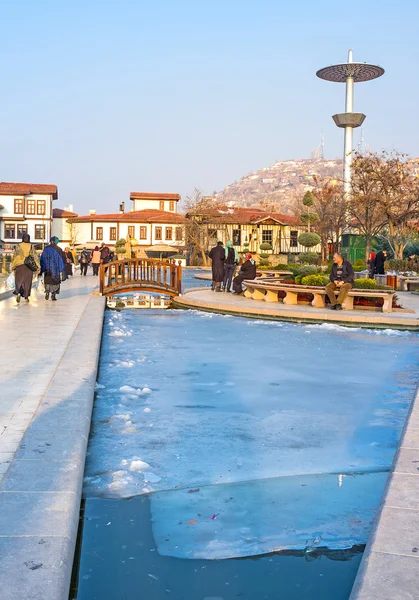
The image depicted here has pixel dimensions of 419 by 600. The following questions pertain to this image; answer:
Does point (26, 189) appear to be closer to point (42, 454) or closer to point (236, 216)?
point (236, 216)

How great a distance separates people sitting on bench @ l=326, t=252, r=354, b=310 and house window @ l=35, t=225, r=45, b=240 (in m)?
56.1

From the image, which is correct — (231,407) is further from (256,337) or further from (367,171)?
(367,171)

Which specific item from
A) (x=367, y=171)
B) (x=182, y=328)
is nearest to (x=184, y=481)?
(x=182, y=328)

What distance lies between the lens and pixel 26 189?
68188 mm

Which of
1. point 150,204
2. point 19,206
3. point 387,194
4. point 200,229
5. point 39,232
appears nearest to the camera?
point 387,194

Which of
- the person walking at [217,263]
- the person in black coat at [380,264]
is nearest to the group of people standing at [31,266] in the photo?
the person walking at [217,263]

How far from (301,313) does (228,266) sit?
6639 millimetres

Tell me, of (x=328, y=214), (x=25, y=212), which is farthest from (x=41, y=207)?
(x=328, y=214)

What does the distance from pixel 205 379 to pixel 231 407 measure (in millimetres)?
1461

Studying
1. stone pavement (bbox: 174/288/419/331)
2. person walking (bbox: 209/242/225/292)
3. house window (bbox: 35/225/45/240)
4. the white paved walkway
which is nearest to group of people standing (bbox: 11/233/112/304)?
the white paved walkway

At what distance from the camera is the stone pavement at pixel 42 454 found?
2832 millimetres

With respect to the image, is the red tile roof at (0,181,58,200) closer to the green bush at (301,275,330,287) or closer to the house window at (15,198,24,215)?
the house window at (15,198,24,215)

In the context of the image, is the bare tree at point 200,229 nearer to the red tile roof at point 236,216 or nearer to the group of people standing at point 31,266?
the red tile roof at point 236,216

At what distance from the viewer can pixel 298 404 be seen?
7031mm
